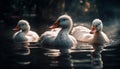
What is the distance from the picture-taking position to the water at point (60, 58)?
16.1m

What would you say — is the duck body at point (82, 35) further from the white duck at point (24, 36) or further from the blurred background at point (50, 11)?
the blurred background at point (50, 11)

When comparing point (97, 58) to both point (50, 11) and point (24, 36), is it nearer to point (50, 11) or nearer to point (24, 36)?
point (24, 36)

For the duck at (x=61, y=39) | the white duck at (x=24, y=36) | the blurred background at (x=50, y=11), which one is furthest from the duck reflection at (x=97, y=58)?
the blurred background at (x=50, y=11)

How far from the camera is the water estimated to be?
16.1m

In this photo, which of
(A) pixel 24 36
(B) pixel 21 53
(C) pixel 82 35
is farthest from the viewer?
(C) pixel 82 35

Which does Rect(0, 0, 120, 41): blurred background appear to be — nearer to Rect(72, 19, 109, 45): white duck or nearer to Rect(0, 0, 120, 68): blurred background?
Rect(0, 0, 120, 68): blurred background

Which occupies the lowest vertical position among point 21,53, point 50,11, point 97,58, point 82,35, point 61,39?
point 97,58

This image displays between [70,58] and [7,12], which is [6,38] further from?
[7,12]

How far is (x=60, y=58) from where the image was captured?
17484 millimetres

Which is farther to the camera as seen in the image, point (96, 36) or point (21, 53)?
point (96, 36)

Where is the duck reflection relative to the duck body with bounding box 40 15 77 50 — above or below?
below

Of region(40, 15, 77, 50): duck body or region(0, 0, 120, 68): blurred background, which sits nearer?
region(40, 15, 77, 50): duck body

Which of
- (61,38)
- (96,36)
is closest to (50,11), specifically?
(96,36)

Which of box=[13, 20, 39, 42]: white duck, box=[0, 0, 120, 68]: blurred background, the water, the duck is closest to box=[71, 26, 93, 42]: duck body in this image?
the duck
